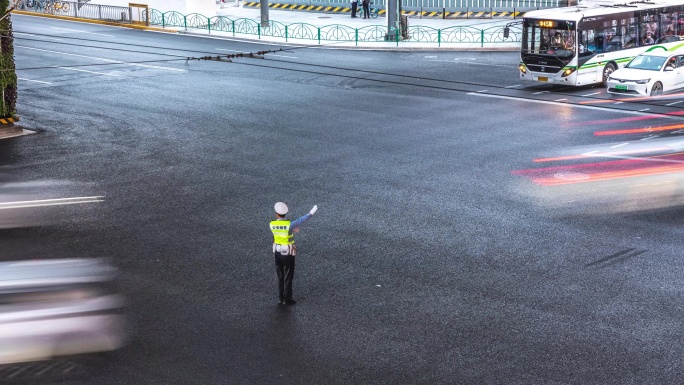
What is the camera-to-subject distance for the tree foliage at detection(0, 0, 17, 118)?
90.4 feet

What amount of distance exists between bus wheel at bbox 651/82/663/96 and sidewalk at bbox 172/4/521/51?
11.3 m

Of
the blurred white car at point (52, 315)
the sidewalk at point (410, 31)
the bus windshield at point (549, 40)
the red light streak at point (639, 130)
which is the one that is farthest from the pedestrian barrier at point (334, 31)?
the blurred white car at point (52, 315)

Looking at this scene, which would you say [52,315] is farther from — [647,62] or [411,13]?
[411,13]

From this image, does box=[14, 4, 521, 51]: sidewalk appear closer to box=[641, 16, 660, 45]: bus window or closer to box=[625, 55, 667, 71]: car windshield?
box=[641, 16, 660, 45]: bus window

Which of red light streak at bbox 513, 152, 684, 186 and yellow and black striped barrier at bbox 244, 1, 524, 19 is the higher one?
yellow and black striped barrier at bbox 244, 1, 524, 19

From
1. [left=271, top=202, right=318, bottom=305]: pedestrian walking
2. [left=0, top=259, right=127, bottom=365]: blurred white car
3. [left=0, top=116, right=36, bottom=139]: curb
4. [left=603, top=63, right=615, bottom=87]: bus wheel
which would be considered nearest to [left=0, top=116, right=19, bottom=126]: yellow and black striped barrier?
[left=0, top=116, right=36, bottom=139]: curb

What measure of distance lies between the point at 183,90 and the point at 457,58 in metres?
12.4

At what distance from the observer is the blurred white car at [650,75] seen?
30156 millimetres

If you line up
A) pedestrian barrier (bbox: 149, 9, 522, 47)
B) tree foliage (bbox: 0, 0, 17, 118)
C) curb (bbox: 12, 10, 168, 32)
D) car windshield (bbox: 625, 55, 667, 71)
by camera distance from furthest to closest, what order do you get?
1. curb (bbox: 12, 10, 168, 32)
2. pedestrian barrier (bbox: 149, 9, 522, 47)
3. car windshield (bbox: 625, 55, 667, 71)
4. tree foliage (bbox: 0, 0, 17, 118)

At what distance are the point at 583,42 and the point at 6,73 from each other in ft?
62.6

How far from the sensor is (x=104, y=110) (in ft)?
97.4

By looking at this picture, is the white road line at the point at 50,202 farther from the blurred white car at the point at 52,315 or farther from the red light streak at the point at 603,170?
the red light streak at the point at 603,170

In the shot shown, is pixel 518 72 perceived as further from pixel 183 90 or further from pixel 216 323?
pixel 216 323

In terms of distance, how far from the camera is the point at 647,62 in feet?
103
